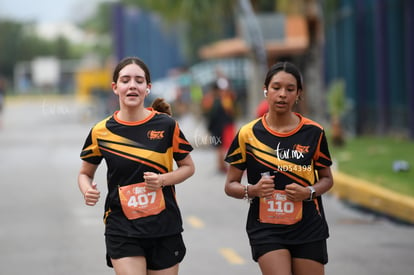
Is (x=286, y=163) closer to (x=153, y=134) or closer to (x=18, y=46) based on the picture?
(x=153, y=134)

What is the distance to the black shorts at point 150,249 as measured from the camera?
5.40m

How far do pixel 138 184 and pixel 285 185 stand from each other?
818 mm

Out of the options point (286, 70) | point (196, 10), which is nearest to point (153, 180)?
point (286, 70)

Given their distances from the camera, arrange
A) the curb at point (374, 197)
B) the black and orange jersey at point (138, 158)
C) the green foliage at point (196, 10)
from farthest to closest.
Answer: the green foliage at point (196, 10) → the curb at point (374, 197) → the black and orange jersey at point (138, 158)

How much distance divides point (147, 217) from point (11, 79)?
130 meters

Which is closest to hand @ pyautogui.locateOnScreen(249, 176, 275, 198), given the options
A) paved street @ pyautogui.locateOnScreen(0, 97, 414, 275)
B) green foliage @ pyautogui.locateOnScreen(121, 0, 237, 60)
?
paved street @ pyautogui.locateOnScreen(0, 97, 414, 275)

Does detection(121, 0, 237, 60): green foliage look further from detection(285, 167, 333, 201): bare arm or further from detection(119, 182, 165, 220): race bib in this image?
detection(119, 182, 165, 220): race bib

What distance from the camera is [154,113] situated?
5.55 m

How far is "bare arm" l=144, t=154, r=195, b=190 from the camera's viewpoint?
5316 millimetres

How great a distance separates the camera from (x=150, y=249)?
17.9 ft

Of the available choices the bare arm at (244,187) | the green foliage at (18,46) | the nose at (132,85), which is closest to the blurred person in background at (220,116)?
the bare arm at (244,187)

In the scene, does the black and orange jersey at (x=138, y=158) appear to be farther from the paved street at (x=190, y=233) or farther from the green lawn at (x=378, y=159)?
the green lawn at (x=378, y=159)

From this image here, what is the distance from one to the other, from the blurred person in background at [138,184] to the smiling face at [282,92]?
1.92 ft

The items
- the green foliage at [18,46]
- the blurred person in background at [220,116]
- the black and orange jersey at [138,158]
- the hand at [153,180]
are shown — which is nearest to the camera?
the hand at [153,180]
